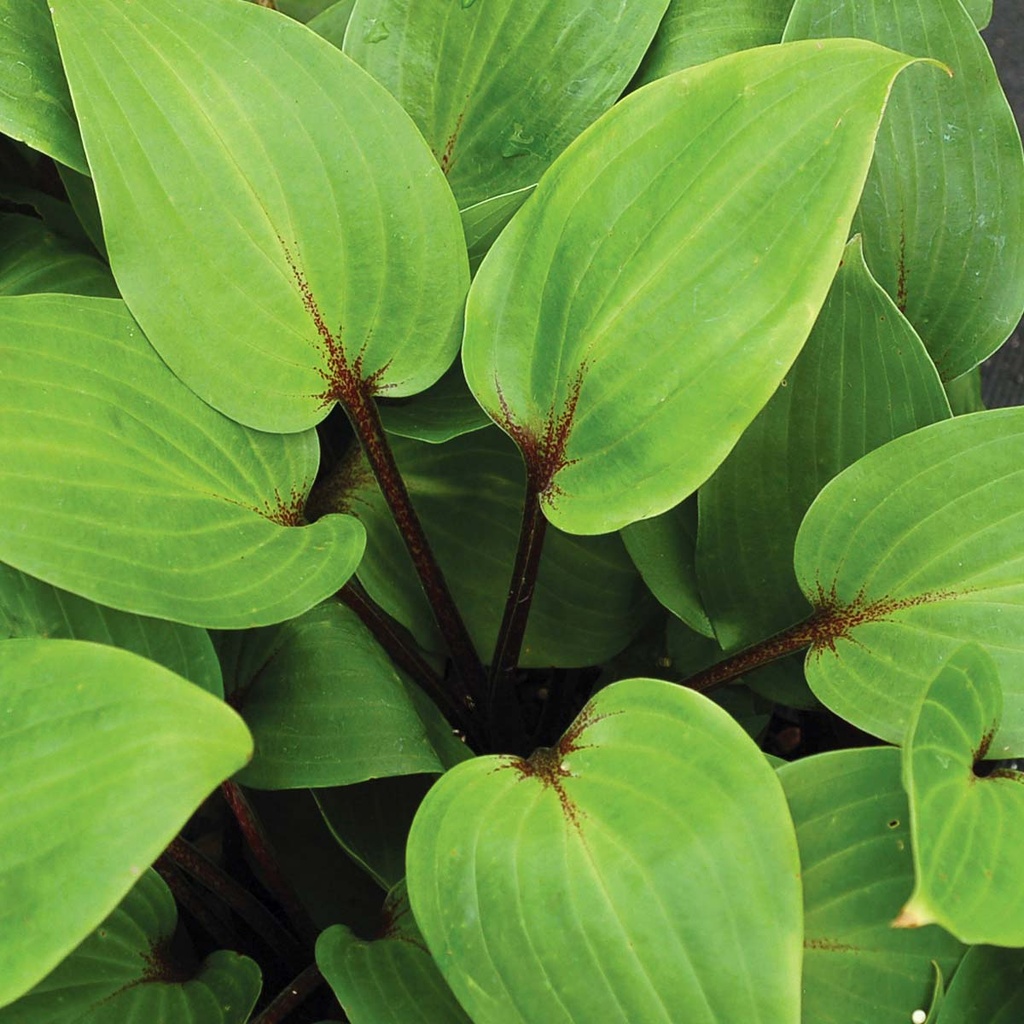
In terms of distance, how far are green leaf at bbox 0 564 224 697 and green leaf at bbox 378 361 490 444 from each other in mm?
187

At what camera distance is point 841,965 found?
52 cm

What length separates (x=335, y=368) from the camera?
0.63 meters

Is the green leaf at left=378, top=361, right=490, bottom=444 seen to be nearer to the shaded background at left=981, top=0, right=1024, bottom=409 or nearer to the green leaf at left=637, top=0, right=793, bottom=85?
the green leaf at left=637, top=0, right=793, bottom=85

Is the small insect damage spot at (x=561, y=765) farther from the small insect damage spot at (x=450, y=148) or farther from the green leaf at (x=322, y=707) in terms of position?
the small insect damage spot at (x=450, y=148)

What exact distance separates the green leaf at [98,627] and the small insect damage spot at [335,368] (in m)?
0.16

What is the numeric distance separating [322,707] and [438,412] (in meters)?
0.21

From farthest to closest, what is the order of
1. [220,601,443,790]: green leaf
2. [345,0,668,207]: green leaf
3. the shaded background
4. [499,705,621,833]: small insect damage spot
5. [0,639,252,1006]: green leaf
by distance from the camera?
the shaded background, [345,0,668,207]: green leaf, [220,601,443,790]: green leaf, [499,705,621,833]: small insect damage spot, [0,639,252,1006]: green leaf

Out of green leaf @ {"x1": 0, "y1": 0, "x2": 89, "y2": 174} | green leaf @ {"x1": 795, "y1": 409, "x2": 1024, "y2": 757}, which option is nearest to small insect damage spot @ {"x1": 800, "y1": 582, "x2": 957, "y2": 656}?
green leaf @ {"x1": 795, "y1": 409, "x2": 1024, "y2": 757}

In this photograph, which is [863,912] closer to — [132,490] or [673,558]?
[673,558]

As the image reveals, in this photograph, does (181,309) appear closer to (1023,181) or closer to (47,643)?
(47,643)

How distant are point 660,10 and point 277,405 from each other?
0.38 metres

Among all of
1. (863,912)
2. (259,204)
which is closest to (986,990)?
(863,912)

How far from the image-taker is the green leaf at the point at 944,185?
→ 0.69 metres

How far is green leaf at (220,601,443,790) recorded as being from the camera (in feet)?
1.96
